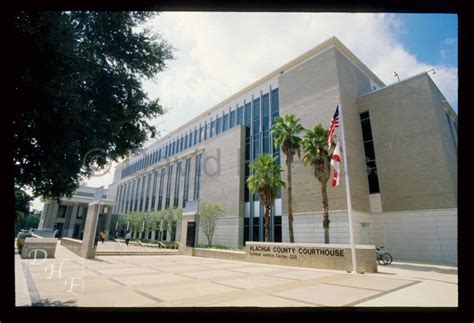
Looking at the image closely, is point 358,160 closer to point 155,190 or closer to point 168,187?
point 168,187

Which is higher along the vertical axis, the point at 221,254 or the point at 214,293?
the point at 214,293

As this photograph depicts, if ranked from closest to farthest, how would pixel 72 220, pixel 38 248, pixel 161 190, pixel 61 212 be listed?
1. pixel 38 248
2. pixel 161 190
3. pixel 72 220
4. pixel 61 212

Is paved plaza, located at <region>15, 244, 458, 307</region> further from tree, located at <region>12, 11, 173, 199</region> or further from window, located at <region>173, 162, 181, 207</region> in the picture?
window, located at <region>173, 162, 181, 207</region>

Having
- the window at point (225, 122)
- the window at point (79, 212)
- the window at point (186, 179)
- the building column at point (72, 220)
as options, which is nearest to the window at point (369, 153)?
the window at point (225, 122)

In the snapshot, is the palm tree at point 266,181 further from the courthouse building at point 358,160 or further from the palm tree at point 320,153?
the palm tree at point 320,153

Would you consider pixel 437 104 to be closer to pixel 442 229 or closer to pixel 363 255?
pixel 442 229

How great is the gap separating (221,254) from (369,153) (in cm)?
1822

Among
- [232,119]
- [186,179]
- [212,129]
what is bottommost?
[186,179]

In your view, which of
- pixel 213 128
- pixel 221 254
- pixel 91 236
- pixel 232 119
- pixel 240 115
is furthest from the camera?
pixel 213 128

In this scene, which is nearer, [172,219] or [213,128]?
[172,219]

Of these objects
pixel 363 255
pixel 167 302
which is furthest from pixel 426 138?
pixel 167 302

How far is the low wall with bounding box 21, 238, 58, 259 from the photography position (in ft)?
52.9

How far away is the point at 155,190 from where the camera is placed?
56344mm

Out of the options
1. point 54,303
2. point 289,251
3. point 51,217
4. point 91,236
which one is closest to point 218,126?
point 91,236
